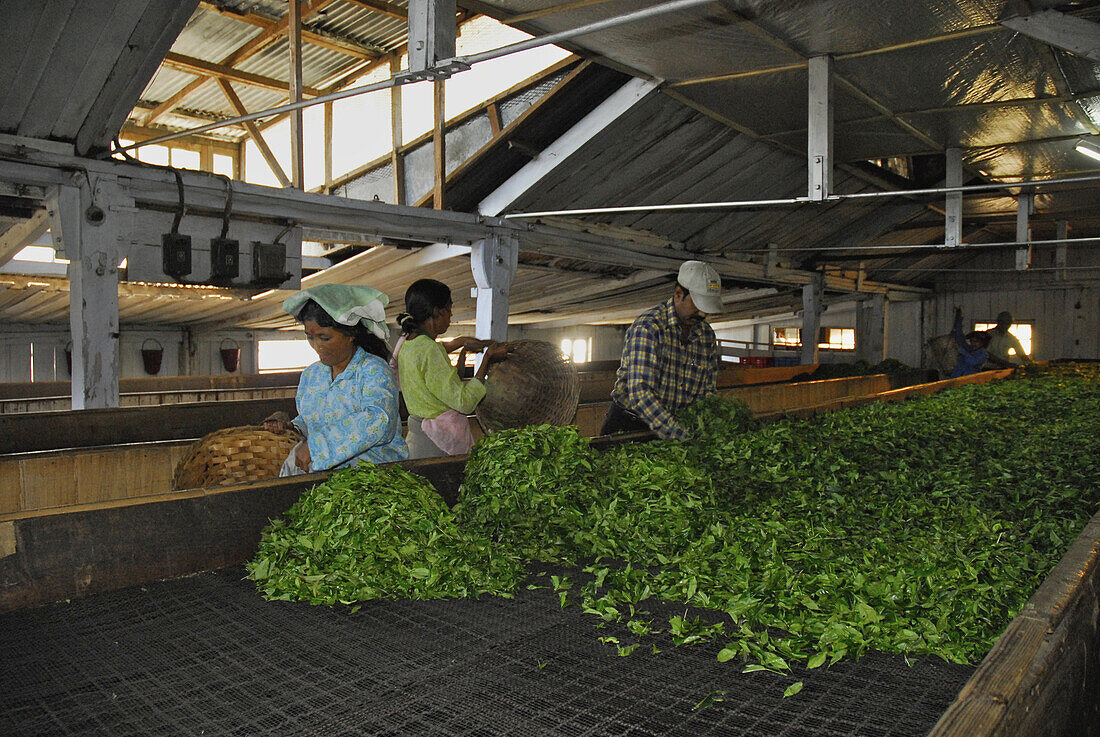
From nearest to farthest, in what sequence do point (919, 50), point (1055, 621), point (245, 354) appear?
point (1055, 621) < point (919, 50) < point (245, 354)

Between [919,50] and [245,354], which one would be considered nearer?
[919,50]

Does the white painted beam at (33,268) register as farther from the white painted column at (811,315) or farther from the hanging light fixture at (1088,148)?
the white painted column at (811,315)

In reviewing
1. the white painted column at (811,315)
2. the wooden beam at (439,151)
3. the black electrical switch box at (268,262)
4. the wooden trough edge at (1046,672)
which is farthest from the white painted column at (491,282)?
the white painted column at (811,315)

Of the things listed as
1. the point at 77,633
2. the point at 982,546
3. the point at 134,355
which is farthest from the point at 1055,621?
the point at 134,355

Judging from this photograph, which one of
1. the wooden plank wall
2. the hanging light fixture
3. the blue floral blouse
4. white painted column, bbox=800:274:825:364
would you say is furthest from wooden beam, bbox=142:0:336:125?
the wooden plank wall

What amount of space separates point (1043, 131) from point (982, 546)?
661 cm

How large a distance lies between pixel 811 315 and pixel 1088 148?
6.67 meters

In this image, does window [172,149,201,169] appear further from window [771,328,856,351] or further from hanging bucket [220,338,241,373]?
window [771,328,856,351]

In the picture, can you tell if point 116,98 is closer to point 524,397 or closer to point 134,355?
point 524,397

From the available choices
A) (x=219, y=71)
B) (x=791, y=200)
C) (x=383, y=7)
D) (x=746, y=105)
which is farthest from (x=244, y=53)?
(x=791, y=200)

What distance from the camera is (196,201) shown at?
555 centimetres

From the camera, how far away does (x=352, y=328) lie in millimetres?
2971

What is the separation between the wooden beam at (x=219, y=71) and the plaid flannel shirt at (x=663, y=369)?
191 inches

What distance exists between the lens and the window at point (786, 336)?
21922 millimetres
